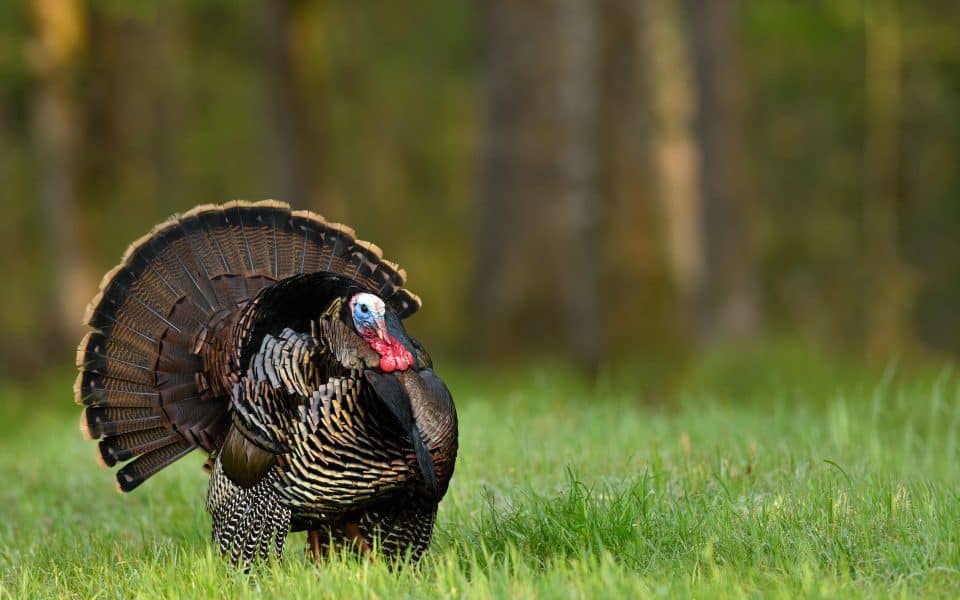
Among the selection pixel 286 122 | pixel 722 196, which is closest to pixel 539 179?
pixel 722 196

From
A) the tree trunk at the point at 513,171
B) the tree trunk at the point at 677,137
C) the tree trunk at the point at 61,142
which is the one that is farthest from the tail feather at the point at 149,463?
the tree trunk at the point at 677,137

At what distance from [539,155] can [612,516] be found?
8.74 meters

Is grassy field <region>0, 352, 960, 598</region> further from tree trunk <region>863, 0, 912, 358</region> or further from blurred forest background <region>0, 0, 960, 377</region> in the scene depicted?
tree trunk <region>863, 0, 912, 358</region>

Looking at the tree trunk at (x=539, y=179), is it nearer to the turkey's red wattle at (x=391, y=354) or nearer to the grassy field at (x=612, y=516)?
the grassy field at (x=612, y=516)

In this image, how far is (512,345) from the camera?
13164 millimetres

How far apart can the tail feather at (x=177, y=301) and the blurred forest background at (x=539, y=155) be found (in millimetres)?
6724

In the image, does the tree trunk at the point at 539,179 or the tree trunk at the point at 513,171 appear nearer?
the tree trunk at the point at 539,179

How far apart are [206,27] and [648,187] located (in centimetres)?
1536

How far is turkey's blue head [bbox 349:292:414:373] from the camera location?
4711 millimetres

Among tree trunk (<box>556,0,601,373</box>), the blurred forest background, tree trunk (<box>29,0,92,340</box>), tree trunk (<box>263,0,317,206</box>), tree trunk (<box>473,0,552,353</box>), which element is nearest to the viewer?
tree trunk (<box>556,0,601,373</box>)

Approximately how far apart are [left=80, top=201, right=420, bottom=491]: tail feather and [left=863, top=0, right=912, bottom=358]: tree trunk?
18137 mm

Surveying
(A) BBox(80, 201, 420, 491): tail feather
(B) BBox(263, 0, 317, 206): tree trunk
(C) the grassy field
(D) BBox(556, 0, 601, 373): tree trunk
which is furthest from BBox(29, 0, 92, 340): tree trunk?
(A) BBox(80, 201, 420, 491): tail feather

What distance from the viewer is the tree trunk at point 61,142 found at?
1554cm

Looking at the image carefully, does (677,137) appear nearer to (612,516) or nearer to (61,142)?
(61,142)
